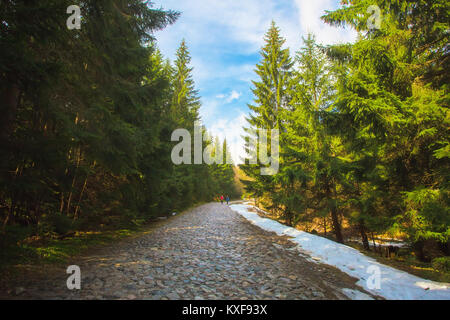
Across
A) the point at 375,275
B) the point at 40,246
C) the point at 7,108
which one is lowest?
the point at 375,275

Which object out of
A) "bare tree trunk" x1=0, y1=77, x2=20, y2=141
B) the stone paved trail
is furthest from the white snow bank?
"bare tree trunk" x1=0, y1=77, x2=20, y2=141

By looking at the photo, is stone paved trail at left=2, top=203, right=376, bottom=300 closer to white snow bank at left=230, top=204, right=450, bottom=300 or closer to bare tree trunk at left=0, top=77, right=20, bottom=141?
white snow bank at left=230, top=204, right=450, bottom=300

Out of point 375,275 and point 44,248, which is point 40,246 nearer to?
point 44,248

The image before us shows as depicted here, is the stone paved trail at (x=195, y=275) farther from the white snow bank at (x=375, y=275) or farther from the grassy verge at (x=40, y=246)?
the grassy verge at (x=40, y=246)

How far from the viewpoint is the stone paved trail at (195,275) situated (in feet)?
11.4

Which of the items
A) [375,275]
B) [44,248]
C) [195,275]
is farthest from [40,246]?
[375,275]

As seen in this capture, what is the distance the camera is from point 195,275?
4383mm

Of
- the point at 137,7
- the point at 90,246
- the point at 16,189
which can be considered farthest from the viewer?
the point at 137,7

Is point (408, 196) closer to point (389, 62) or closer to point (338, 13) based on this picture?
point (389, 62)

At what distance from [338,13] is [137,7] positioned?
8.44m

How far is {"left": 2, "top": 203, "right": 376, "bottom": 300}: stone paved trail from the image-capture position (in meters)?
3.46

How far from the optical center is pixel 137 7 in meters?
8.44

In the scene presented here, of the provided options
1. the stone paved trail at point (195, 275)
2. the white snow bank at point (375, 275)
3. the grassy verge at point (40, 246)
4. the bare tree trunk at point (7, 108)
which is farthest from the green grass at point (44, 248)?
A: the white snow bank at point (375, 275)
